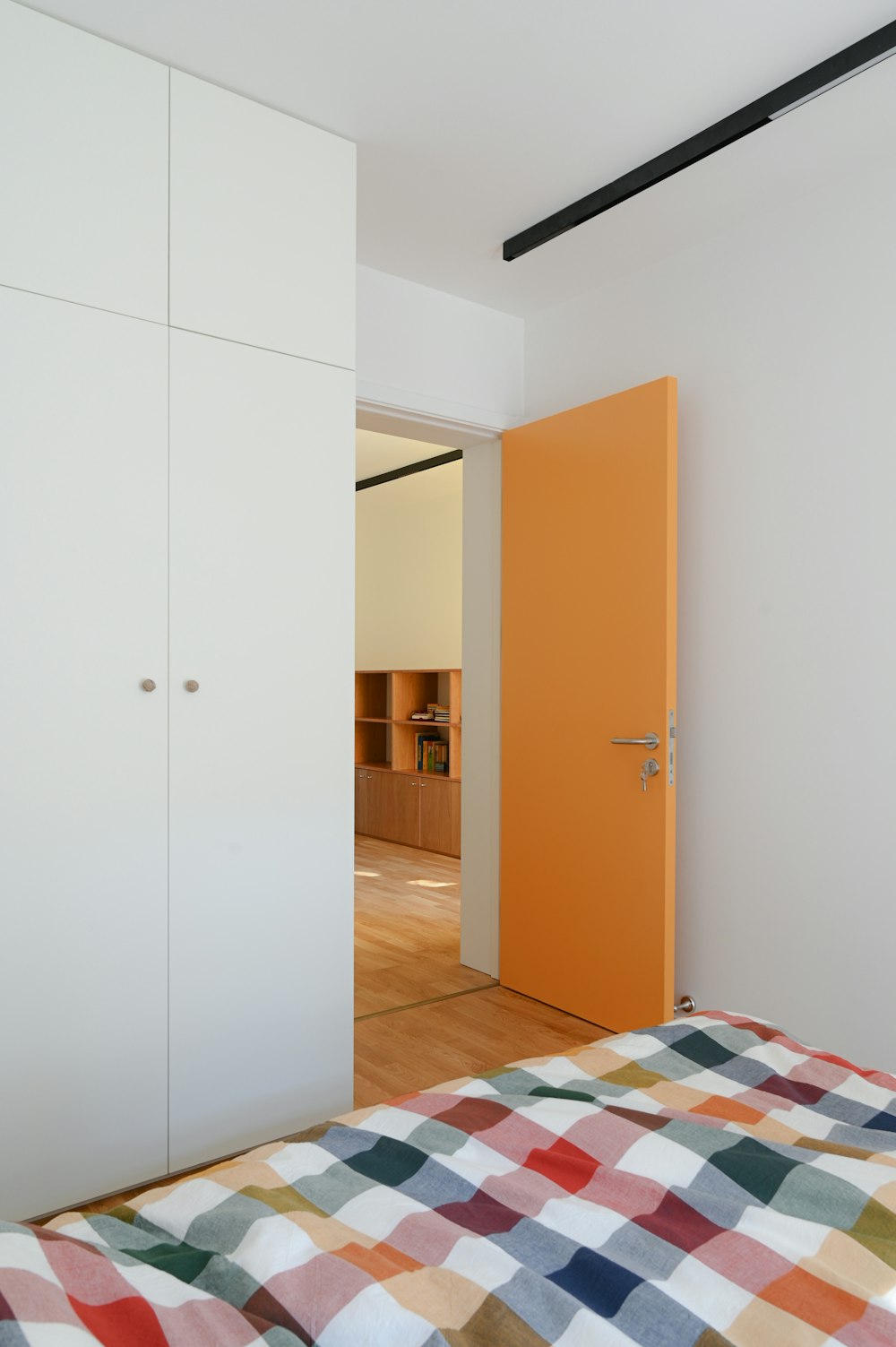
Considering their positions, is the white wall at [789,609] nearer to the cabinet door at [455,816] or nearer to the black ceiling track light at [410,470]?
the black ceiling track light at [410,470]

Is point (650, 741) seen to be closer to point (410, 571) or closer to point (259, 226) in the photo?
point (259, 226)

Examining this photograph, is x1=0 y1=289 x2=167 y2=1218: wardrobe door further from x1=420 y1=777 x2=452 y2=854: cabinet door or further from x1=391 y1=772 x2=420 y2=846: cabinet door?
x1=391 y1=772 x2=420 y2=846: cabinet door

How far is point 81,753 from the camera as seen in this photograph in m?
2.11

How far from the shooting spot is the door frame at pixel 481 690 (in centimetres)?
382

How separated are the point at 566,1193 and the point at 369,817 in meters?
6.33

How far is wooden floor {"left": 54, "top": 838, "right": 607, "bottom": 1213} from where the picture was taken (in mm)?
2865

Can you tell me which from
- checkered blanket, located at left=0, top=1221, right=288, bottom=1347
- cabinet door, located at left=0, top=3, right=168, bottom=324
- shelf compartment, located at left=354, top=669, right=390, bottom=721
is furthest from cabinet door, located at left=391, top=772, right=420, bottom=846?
checkered blanket, located at left=0, top=1221, right=288, bottom=1347

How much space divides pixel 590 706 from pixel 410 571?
425 centimetres

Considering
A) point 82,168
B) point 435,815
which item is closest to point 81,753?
point 82,168

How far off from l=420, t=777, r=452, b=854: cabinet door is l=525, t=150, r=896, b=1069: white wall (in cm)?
350

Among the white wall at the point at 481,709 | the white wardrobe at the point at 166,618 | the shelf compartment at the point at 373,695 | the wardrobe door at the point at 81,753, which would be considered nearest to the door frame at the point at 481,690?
the white wall at the point at 481,709

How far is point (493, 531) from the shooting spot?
385 cm

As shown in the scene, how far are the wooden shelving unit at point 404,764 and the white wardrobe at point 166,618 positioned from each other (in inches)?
156

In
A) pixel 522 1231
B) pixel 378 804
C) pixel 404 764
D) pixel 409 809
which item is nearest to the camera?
pixel 522 1231
